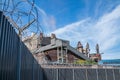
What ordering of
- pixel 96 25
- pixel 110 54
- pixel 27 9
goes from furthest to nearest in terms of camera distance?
pixel 110 54 → pixel 96 25 → pixel 27 9

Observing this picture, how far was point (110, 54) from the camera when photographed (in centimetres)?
3516

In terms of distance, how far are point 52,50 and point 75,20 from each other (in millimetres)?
9888

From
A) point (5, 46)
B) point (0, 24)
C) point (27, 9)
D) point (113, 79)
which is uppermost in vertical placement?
point (27, 9)

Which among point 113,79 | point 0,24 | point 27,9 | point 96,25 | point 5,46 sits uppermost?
point 96,25

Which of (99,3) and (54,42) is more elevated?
(99,3)

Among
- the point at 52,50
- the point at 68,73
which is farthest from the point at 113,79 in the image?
the point at 52,50

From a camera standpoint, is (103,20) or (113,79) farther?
(103,20)

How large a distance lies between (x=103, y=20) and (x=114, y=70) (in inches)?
190

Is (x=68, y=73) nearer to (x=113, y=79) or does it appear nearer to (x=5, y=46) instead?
(x=113, y=79)

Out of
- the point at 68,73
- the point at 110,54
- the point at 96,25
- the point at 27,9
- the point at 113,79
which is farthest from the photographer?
the point at 110,54

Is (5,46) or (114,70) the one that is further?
(114,70)

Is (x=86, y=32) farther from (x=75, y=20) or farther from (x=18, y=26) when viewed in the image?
(x=18, y=26)

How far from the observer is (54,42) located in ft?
93.1

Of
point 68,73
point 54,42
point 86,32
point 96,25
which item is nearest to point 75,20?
point 96,25
